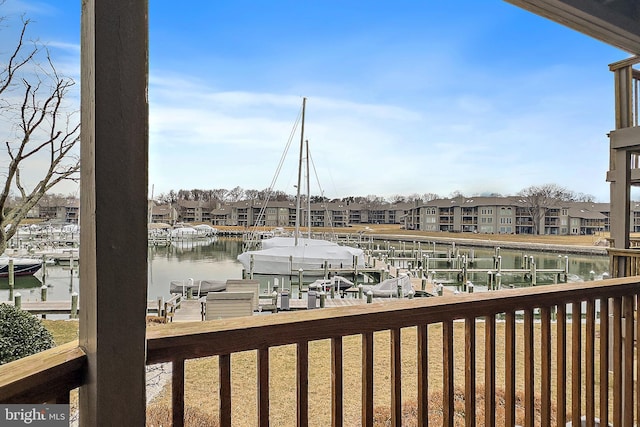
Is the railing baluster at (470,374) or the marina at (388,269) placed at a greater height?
the railing baluster at (470,374)

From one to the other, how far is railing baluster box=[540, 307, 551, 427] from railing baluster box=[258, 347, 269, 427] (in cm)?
99

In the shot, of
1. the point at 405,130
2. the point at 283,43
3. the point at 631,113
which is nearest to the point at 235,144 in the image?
the point at 283,43

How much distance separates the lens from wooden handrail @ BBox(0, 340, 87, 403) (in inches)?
22.2

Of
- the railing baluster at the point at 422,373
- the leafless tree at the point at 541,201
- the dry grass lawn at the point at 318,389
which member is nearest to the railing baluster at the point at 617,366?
the railing baluster at the point at 422,373

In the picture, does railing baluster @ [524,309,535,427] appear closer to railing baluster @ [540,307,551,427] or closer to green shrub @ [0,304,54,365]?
railing baluster @ [540,307,551,427]

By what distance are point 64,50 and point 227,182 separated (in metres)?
7.56

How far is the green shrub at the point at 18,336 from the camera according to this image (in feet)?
4.17

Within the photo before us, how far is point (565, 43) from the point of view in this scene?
7242mm

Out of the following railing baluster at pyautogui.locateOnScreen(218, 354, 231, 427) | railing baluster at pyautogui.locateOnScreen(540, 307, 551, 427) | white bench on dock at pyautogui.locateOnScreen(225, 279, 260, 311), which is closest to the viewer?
railing baluster at pyautogui.locateOnScreen(218, 354, 231, 427)

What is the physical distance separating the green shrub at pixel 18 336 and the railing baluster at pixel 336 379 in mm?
1051

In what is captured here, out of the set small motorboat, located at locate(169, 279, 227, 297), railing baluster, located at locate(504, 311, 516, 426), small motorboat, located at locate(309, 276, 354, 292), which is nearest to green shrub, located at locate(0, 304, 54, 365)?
railing baluster, located at locate(504, 311, 516, 426)

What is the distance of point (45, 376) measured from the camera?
608 millimetres

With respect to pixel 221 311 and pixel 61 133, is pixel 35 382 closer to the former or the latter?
pixel 61 133

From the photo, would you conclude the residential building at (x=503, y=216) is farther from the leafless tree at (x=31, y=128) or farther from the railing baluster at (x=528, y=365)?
the leafless tree at (x=31, y=128)
